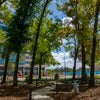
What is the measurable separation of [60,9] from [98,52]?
12.3m

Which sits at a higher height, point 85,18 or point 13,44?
point 85,18

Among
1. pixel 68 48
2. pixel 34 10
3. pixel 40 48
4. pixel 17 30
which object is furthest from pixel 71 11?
pixel 68 48

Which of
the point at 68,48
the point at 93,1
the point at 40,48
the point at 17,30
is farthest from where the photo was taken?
the point at 68,48

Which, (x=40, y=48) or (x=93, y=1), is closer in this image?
(x=93, y=1)

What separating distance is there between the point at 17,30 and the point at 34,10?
9.27 feet

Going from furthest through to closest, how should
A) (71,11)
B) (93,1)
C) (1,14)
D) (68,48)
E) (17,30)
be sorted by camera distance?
(68,48) → (1,14) → (71,11) → (93,1) → (17,30)

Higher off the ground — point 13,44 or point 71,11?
point 71,11

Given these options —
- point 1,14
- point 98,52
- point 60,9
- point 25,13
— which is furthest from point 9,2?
point 98,52

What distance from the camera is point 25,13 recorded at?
31.6m

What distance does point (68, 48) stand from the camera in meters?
56.4

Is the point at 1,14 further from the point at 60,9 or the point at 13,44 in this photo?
the point at 13,44

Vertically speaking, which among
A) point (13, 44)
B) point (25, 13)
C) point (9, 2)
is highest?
point (9, 2)

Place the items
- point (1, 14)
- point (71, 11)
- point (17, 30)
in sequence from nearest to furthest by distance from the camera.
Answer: point (17, 30) → point (71, 11) → point (1, 14)

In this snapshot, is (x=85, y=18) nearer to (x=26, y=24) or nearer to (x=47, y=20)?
(x=26, y=24)
